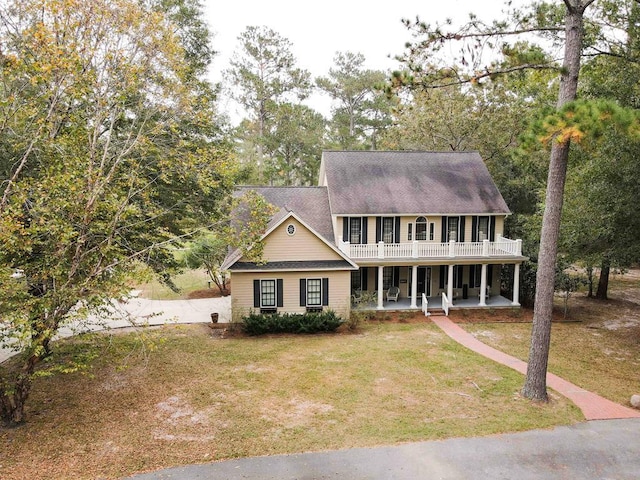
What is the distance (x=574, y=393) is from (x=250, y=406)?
8852 millimetres

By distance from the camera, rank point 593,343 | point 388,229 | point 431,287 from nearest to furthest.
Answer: point 593,343, point 388,229, point 431,287

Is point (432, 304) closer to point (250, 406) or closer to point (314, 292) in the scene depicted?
point (314, 292)

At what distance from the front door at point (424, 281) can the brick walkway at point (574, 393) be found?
5.65m

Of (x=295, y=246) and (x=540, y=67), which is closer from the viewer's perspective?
(x=540, y=67)

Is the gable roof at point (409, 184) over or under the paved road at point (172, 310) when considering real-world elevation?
over

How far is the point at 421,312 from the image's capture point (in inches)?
854

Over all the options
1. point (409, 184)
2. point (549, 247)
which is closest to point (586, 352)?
point (549, 247)

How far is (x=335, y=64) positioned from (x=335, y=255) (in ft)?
99.5

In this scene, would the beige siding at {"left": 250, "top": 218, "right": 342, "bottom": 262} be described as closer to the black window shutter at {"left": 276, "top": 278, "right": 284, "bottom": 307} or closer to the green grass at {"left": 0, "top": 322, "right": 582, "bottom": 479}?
the black window shutter at {"left": 276, "top": 278, "right": 284, "bottom": 307}

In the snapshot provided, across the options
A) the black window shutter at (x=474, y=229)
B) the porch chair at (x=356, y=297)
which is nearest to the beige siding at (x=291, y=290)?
the porch chair at (x=356, y=297)

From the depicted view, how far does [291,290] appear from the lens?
1977 centimetres

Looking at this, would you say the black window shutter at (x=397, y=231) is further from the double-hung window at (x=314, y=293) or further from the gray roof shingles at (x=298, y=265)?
the double-hung window at (x=314, y=293)

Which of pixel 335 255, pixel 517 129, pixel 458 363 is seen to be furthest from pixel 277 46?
pixel 458 363

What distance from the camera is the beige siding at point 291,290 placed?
63.6 ft
